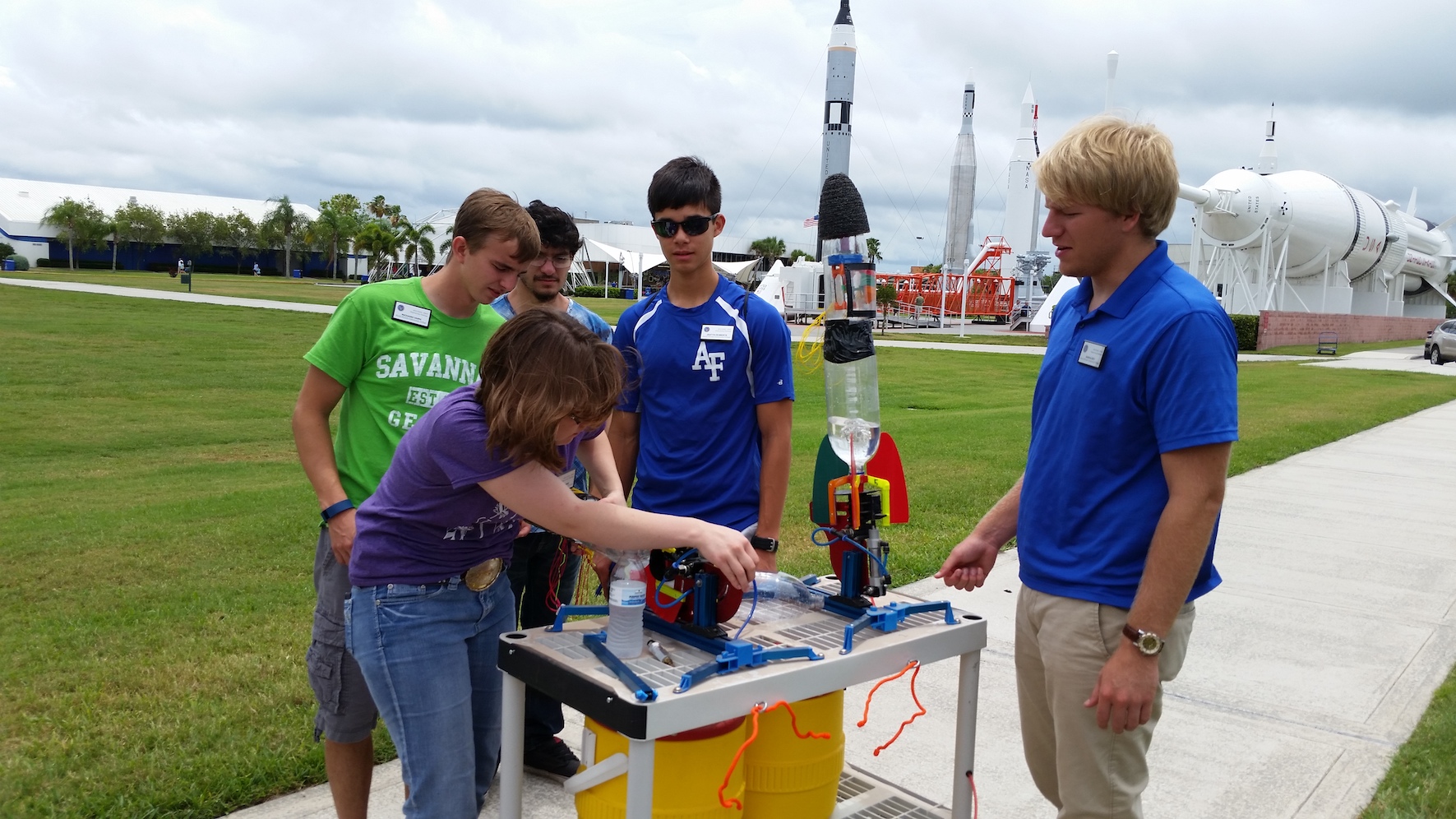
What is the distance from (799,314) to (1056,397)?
49631mm

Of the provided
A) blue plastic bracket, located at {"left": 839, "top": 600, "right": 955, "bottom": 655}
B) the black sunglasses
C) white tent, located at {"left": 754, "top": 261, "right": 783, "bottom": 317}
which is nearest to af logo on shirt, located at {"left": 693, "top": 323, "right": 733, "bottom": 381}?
the black sunglasses

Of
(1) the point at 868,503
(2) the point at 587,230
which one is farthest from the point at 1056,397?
(2) the point at 587,230

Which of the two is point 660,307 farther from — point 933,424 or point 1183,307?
point 933,424

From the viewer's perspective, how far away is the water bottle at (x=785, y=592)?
2.91 metres

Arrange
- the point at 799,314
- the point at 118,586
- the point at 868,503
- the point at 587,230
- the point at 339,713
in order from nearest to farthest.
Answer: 1. the point at 868,503
2. the point at 339,713
3. the point at 118,586
4. the point at 799,314
5. the point at 587,230

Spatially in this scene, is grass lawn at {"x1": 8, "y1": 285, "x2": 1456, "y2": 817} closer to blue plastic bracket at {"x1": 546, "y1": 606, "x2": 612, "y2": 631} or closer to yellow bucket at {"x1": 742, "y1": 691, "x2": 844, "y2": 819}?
blue plastic bracket at {"x1": 546, "y1": 606, "x2": 612, "y2": 631}

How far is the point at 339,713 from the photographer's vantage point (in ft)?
9.69

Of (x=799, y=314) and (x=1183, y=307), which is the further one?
(x=799, y=314)

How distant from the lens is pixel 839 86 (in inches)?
989

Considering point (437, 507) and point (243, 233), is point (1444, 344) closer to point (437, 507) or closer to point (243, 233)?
point (437, 507)

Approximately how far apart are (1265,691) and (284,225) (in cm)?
9589

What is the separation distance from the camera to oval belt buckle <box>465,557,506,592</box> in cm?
257

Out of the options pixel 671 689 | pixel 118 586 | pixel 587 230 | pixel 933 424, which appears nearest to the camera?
pixel 671 689

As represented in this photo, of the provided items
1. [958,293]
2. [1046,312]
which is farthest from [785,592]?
[958,293]
